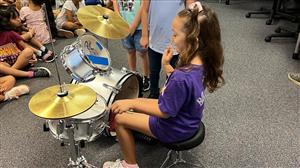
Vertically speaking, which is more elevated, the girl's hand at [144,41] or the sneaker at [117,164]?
the girl's hand at [144,41]

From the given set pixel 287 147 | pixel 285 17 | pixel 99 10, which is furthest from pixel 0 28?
pixel 285 17

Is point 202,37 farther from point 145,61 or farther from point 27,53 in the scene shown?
point 27,53

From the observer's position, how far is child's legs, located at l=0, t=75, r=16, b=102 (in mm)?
2271

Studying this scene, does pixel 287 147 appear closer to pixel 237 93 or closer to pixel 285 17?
pixel 237 93

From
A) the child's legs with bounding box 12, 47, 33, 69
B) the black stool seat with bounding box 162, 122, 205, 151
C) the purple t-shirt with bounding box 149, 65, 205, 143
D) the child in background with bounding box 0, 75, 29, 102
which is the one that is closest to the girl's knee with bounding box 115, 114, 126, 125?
the purple t-shirt with bounding box 149, 65, 205, 143

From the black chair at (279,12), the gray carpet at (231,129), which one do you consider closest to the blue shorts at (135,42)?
the gray carpet at (231,129)

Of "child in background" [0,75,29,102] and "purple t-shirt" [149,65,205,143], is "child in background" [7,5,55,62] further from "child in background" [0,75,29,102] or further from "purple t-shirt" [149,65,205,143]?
"purple t-shirt" [149,65,205,143]

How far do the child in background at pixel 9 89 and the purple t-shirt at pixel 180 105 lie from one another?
4.37ft

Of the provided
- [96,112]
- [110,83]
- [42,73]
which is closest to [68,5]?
[42,73]

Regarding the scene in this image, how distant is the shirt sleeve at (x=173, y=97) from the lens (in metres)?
1.22

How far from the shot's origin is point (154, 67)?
77.7 inches

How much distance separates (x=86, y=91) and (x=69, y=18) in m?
2.46

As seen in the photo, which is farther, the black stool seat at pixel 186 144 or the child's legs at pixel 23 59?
the child's legs at pixel 23 59

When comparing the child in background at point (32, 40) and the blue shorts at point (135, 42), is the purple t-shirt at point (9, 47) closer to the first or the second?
the child in background at point (32, 40)
